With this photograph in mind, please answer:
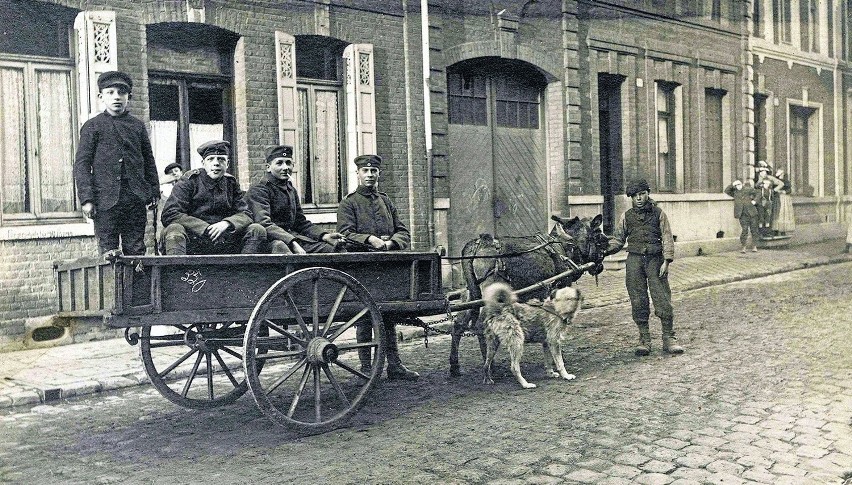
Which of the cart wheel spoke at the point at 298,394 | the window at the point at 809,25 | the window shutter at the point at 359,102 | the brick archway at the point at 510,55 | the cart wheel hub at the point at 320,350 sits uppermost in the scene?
the window at the point at 809,25

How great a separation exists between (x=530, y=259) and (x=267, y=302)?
134 inches

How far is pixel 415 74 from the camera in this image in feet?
41.3

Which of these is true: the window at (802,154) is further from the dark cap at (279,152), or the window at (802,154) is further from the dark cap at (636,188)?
the dark cap at (279,152)

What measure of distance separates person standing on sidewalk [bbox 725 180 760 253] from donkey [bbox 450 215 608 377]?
12254 mm

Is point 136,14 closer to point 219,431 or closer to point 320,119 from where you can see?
point 320,119

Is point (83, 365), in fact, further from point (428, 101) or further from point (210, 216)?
point (428, 101)

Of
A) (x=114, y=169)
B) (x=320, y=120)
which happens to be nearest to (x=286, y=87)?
(x=320, y=120)

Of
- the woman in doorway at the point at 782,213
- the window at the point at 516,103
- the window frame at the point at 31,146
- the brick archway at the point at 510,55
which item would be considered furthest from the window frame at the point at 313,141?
the woman in doorway at the point at 782,213

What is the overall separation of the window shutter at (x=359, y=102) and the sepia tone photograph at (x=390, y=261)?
1.4 inches

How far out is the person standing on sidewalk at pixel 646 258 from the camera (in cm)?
799

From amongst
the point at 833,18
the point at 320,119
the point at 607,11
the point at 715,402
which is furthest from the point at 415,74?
the point at 833,18

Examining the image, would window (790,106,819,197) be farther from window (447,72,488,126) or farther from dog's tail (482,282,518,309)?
dog's tail (482,282,518,309)

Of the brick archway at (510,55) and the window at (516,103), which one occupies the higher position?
the brick archway at (510,55)

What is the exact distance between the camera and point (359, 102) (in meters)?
11.8
